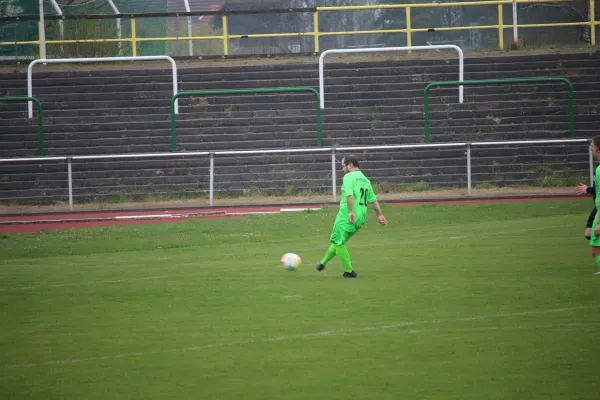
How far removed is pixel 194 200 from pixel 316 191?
3.38 m

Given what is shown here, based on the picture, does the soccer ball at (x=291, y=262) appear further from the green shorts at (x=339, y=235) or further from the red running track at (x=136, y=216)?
the red running track at (x=136, y=216)

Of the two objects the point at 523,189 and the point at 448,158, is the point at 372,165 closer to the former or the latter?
the point at 448,158

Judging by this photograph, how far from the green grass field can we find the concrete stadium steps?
800 cm

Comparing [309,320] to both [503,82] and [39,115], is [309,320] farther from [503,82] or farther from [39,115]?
[39,115]

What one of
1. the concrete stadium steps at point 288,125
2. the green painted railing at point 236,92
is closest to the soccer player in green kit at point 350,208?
the concrete stadium steps at point 288,125

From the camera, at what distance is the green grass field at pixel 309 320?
689 centimetres

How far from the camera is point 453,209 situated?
787 inches

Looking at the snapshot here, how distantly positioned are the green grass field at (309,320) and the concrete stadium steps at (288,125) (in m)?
8.00

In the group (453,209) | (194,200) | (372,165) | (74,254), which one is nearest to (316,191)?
(372,165)

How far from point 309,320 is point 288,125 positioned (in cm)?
1718

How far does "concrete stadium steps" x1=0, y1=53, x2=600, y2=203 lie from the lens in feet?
79.7

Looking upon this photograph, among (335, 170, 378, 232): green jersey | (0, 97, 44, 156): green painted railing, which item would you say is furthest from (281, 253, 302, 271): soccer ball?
(0, 97, 44, 156): green painted railing

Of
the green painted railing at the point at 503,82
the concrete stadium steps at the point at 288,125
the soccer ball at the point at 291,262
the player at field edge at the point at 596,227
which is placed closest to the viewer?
the player at field edge at the point at 596,227

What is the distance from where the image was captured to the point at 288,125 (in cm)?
2597
